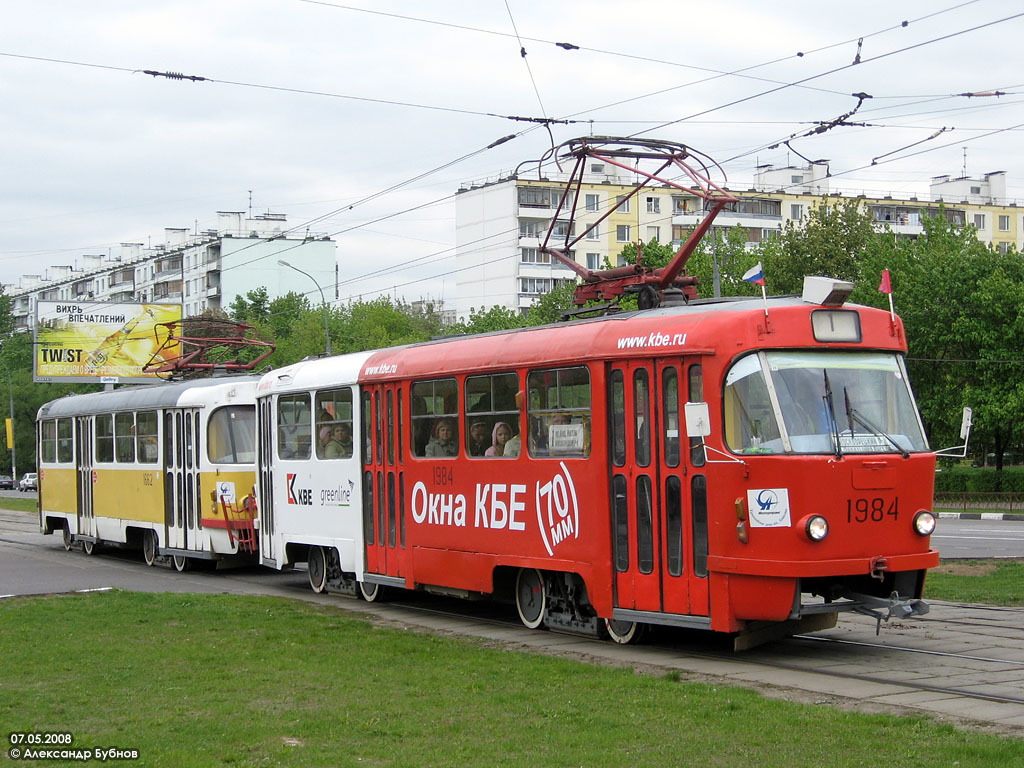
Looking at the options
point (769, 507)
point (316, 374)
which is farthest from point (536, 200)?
point (769, 507)

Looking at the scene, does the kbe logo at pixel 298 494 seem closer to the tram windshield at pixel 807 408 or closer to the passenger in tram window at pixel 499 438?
the passenger in tram window at pixel 499 438

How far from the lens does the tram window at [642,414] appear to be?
38.2ft

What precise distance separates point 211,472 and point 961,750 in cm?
1579

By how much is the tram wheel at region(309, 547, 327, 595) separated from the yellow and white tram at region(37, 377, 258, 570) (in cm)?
263

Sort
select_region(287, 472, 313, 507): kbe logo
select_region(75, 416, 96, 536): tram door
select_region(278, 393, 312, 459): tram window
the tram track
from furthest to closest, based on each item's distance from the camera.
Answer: select_region(75, 416, 96, 536): tram door
select_region(278, 393, 312, 459): tram window
select_region(287, 472, 313, 507): kbe logo
the tram track

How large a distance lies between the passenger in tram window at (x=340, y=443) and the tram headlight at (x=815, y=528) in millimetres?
7613

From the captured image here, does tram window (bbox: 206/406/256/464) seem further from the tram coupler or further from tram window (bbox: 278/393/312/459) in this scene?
the tram coupler

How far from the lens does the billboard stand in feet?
162

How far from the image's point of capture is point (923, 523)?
35.9 feet

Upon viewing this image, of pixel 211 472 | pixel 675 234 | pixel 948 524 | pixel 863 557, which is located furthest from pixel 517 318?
pixel 863 557

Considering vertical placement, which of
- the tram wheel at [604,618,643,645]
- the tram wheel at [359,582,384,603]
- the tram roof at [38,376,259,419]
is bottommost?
the tram wheel at [359,582,384,603]

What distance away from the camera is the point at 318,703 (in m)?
9.34

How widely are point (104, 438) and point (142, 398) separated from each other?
2.20 m

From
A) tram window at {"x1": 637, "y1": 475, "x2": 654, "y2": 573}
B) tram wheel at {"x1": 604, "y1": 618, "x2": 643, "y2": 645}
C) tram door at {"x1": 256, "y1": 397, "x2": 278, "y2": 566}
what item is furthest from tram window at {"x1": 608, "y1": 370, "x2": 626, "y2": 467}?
tram door at {"x1": 256, "y1": 397, "x2": 278, "y2": 566}
